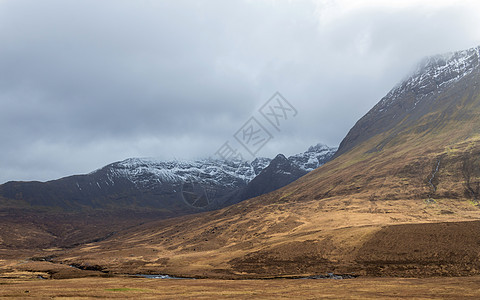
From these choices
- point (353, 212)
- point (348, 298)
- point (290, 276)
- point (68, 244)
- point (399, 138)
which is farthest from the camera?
point (399, 138)

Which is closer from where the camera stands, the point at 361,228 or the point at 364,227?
the point at 361,228

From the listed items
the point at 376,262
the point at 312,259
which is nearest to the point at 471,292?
the point at 376,262

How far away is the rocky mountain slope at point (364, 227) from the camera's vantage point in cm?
6300

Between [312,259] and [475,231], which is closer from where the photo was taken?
[475,231]

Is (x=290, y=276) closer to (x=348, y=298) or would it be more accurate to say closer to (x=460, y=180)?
(x=348, y=298)

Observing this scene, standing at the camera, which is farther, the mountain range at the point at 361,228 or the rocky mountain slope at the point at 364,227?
the rocky mountain slope at the point at 364,227

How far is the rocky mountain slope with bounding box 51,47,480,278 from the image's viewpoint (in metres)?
63.0

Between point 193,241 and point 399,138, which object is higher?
point 399,138

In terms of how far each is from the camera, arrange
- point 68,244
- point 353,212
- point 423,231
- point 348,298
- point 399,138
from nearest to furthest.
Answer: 1. point 348,298
2. point 423,231
3. point 353,212
4. point 68,244
5. point 399,138

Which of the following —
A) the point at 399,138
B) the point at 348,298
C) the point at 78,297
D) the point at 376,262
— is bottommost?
the point at 376,262

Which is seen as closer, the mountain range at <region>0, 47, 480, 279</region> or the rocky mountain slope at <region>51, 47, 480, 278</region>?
the mountain range at <region>0, 47, 480, 279</region>

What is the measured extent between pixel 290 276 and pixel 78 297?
3889 centimetres

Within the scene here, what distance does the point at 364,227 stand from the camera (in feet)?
263

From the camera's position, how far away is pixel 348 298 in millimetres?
33000
